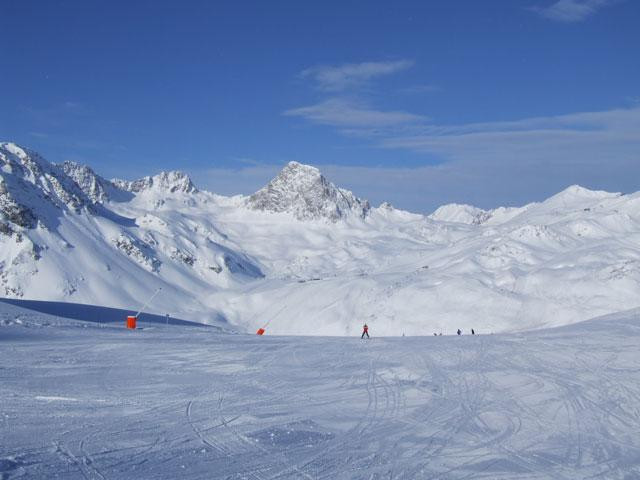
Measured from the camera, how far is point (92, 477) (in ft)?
27.5

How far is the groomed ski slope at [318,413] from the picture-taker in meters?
9.25

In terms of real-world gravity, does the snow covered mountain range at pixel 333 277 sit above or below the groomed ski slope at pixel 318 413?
above

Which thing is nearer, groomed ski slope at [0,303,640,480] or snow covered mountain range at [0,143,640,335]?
groomed ski slope at [0,303,640,480]

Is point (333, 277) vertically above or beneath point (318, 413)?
above

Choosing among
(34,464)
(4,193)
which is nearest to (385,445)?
(34,464)

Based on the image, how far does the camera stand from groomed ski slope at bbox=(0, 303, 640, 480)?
9.25 m

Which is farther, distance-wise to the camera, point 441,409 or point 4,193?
point 4,193

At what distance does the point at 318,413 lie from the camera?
1273 centimetres

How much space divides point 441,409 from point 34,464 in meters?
8.32

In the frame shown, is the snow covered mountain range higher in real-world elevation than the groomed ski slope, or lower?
higher

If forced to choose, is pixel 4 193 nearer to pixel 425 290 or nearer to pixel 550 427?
pixel 425 290

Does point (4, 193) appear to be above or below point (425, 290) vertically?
above

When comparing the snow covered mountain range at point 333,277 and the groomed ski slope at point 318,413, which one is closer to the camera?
the groomed ski slope at point 318,413

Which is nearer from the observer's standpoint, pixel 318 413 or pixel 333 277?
pixel 318 413
